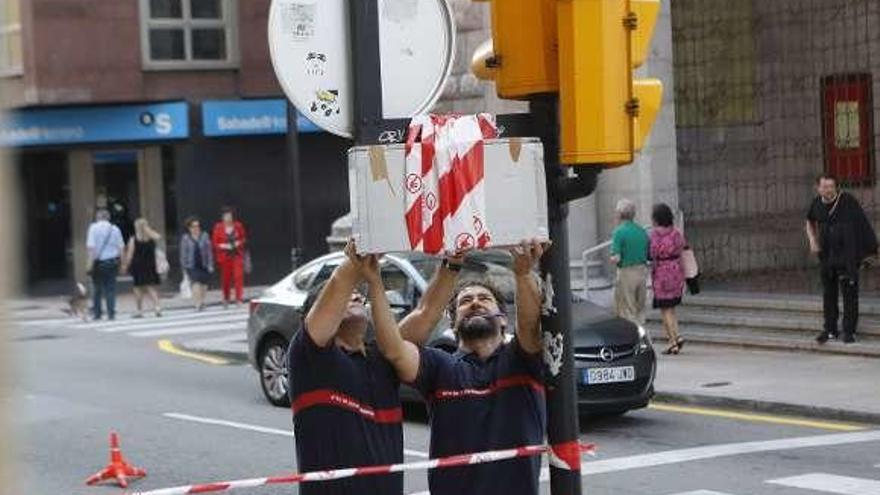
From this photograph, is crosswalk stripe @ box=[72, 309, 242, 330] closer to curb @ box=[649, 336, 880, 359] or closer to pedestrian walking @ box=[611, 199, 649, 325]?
curb @ box=[649, 336, 880, 359]

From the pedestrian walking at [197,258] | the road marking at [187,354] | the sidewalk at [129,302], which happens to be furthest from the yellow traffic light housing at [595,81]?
the sidewalk at [129,302]

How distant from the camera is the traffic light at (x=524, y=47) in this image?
15.8ft

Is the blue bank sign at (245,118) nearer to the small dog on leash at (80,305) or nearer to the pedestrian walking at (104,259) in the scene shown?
the small dog on leash at (80,305)

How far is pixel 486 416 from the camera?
18.1ft

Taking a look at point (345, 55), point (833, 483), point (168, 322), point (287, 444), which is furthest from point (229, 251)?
point (345, 55)

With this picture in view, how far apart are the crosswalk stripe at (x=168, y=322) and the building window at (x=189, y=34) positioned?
866cm

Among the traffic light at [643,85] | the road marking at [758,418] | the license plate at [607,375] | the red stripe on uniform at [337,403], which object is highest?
the traffic light at [643,85]


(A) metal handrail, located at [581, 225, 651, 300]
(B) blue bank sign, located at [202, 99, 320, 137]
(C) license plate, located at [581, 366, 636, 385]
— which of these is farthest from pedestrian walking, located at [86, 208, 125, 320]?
(C) license plate, located at [581, 366, 636, 385]

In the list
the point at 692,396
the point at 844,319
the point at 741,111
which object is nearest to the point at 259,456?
the point at 692,396

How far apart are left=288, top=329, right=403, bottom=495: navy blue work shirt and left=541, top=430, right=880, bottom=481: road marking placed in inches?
222

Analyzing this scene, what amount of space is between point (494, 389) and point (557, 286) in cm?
66

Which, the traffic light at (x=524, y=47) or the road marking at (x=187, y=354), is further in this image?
the road marking at (x=187, y=354)

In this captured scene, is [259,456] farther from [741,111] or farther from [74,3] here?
[74,3]

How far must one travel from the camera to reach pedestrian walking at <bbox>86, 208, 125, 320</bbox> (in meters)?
27.3
